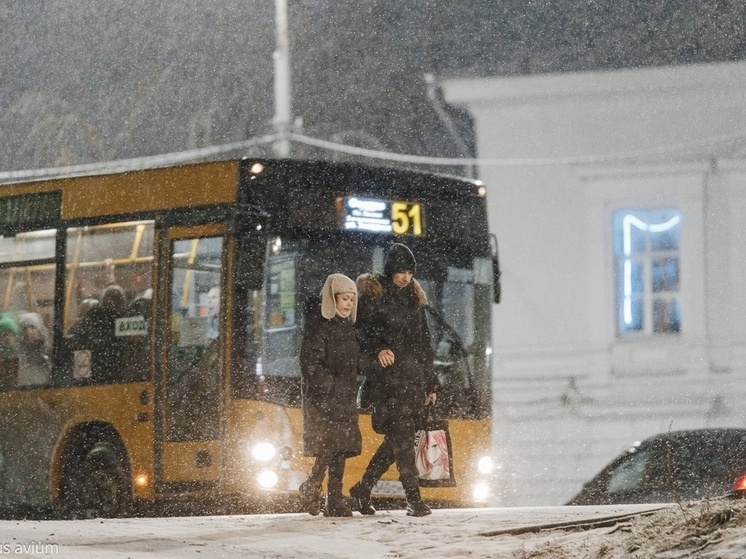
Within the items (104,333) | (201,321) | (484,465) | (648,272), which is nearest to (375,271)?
(201,321)

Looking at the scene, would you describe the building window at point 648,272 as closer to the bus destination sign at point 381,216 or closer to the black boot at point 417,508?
the bus destination sign at point 381,216

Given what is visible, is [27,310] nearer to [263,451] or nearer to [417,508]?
[263,451]

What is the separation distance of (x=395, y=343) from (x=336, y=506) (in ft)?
3.94

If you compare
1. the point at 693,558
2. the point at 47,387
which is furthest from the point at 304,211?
the point at 693,558

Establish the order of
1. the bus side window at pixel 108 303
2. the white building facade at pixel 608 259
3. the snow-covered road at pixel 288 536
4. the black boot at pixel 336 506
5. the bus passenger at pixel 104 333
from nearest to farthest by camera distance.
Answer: the snow-covered road at pixel 288 536, the black boot at pixel 336 506, the bus side window at pixel 108 303, the bus passenger at pixel 104 333, the white building facade at pixel 608 259

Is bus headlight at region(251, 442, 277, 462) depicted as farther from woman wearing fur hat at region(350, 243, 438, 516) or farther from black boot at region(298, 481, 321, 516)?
A: woman wearing fur hat at region(350, 243, 438, 516)

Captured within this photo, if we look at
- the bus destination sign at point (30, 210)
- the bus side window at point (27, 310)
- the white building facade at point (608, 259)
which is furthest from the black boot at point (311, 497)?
the white building facade at point (608, 259)

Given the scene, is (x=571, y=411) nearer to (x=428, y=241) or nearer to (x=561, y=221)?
(x=561, y=221)

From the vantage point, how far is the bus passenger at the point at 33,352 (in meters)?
13.6

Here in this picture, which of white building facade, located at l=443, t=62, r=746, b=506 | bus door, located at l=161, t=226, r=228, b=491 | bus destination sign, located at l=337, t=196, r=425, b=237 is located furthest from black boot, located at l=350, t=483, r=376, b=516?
white building facade, located at l=443, t=62, r=746, b=506

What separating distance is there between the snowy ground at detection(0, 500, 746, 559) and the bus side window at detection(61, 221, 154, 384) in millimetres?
2433

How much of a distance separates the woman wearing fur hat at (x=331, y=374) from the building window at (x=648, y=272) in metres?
15.7

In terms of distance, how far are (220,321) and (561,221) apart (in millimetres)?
14834

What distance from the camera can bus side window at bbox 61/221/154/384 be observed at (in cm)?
1302
